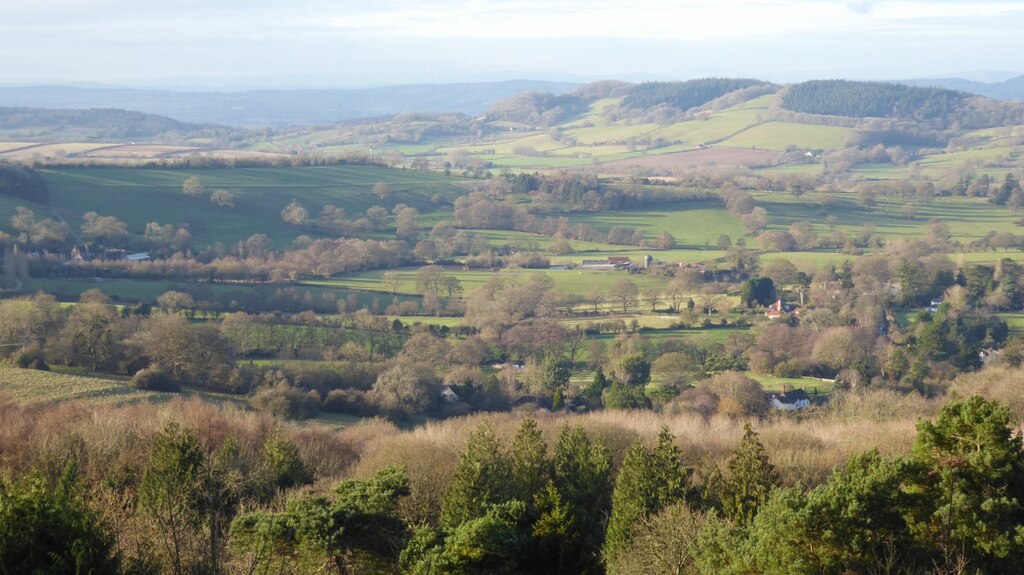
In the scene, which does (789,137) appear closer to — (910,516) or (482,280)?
(482,280)

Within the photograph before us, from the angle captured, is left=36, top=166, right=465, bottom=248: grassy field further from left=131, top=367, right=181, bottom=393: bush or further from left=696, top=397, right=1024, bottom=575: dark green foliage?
left=696, top=397, right=1024, bottom=575: dark green foliage

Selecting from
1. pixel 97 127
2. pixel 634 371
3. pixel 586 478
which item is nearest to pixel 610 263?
pixel 634 371

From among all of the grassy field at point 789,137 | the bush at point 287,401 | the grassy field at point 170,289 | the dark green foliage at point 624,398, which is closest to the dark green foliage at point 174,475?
the bush at point 287,401

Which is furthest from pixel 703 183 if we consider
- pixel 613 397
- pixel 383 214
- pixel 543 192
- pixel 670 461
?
pixel 670 461

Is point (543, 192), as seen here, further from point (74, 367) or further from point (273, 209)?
point (74, 367)

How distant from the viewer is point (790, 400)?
142 feet

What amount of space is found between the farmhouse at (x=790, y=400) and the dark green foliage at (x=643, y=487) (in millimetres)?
21163

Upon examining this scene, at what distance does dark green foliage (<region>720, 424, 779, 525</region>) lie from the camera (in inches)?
771

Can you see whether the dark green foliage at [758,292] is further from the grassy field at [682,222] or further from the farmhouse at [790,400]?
the grassy field at [682,222]

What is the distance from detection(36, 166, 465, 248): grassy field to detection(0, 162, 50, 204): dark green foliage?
1014mm

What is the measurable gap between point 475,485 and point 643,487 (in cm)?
336

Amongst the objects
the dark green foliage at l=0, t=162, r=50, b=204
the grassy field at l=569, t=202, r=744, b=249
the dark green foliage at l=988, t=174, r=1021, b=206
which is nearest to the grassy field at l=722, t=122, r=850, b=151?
the dark green foliage at l=988, t=174, r=1021, b=206

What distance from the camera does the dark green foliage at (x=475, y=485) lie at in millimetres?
20078

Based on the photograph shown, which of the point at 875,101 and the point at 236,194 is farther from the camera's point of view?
the point at 875,101
